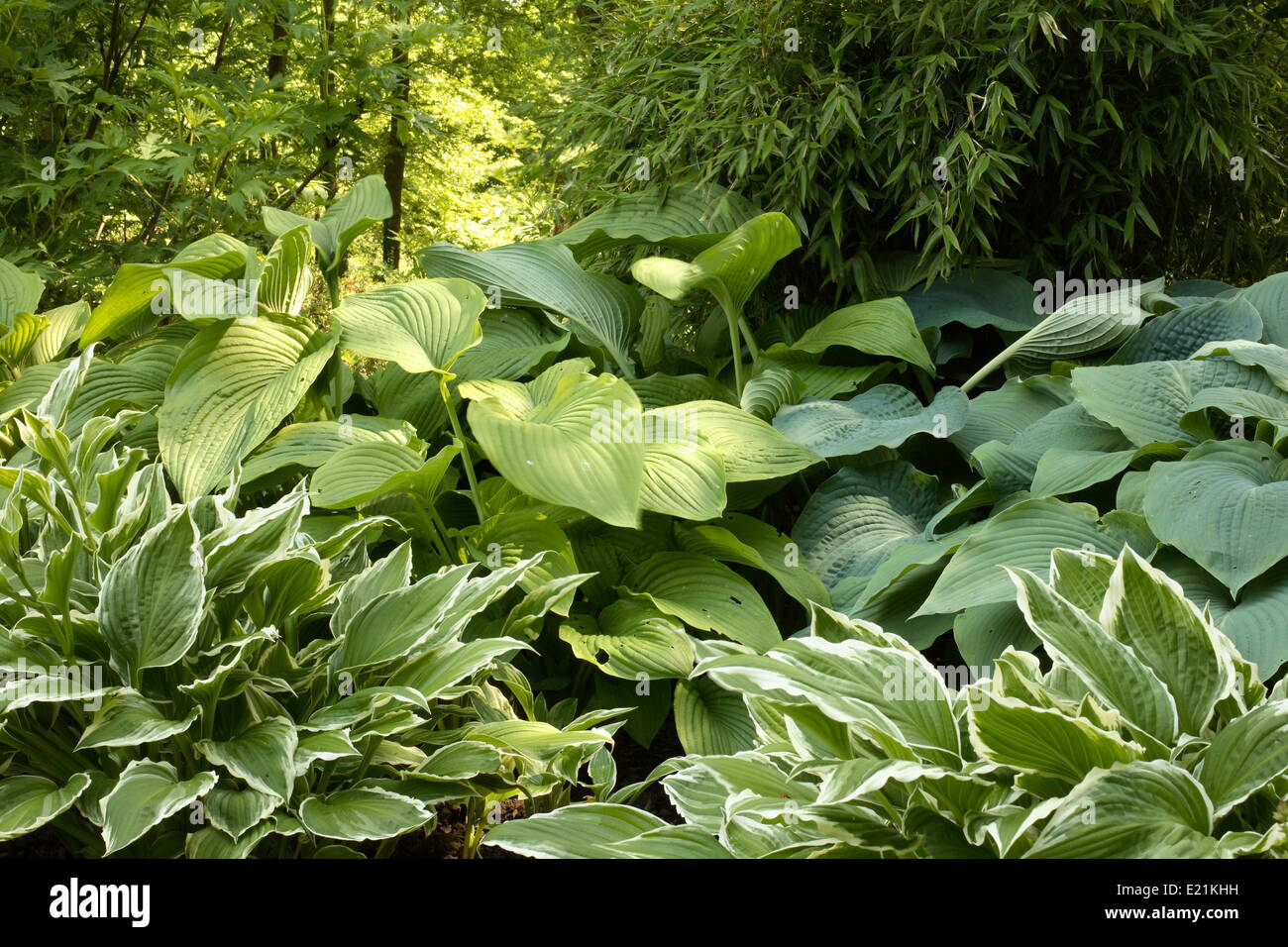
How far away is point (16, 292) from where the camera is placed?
2.47 metres

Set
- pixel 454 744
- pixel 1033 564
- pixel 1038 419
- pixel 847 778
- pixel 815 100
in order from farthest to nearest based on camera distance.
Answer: pixel 815 100 < pixel 1038 419 < pixel 1033 564 < pixel 454 744 < pixel 847 778

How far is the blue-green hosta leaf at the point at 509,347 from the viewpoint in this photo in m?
2.31

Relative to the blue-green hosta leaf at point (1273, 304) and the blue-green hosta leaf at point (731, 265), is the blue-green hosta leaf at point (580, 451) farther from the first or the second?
the blue-green hosta leaf at point (1273, 304)

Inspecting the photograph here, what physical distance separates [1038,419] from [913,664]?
108 centimetres

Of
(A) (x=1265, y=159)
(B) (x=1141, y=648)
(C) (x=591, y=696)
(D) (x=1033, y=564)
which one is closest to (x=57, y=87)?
(C) (x=591, y=696)

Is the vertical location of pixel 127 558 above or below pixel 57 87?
below

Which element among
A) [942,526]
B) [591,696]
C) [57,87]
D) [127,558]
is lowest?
[591,696]

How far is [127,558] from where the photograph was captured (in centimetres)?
133

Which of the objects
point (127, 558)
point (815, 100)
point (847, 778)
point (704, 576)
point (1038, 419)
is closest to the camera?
point (847, 778)

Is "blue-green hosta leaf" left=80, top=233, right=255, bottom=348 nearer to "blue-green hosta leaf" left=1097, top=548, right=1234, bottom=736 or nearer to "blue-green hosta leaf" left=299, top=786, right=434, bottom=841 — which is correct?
"blue-green hosta leaf" left=299, top=786, right=434, bottom=841

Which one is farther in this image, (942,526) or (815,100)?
(815,100)

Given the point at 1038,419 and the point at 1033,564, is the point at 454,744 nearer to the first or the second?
the point at 1033,564

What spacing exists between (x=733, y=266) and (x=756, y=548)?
1.94ft

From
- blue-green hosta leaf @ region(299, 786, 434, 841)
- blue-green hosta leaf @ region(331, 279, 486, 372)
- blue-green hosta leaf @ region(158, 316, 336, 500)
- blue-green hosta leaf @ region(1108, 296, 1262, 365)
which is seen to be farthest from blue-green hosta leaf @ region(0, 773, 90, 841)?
blue-green hosta leaf @ region(1108, 296, 1262, 365)
